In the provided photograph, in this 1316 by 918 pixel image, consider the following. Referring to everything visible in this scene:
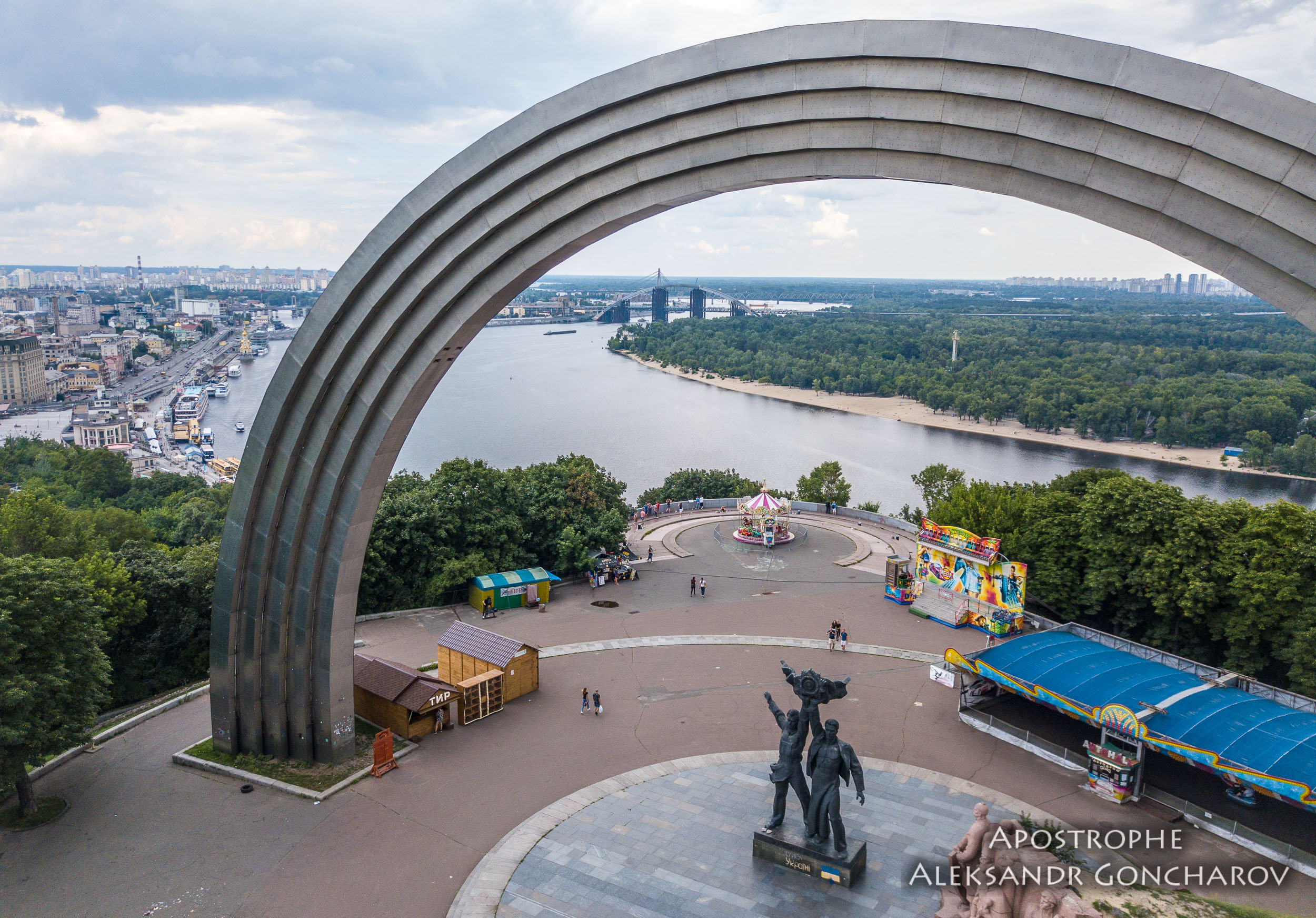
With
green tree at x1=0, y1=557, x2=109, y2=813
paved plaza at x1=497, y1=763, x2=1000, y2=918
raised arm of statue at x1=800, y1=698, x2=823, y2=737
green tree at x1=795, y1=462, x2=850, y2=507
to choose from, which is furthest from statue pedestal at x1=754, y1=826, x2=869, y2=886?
green tree at x1=795, y1=462, x2=850, y2=507

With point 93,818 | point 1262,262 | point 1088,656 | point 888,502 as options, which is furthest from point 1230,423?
point 93,818

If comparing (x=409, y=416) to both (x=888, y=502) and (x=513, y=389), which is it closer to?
(x=888, y=502)

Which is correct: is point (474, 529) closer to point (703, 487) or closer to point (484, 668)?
point (484, 668)

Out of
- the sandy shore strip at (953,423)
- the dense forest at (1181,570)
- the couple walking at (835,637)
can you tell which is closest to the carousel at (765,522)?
the dense forest at (1181,570)

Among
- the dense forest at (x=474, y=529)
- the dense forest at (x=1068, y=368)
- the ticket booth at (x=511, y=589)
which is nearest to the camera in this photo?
the ticket booth at (x=511, y=589)

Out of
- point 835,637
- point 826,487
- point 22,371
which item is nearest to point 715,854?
point 835,637

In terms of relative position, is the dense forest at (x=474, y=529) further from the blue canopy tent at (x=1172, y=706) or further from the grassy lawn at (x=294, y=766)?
the blue canopy tent at (x=1172, y=706)

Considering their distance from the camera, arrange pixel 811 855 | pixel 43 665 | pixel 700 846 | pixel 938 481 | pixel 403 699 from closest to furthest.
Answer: pixel 811 855 → pixel 700 846 → pixel 43 665 → pixel 403 699 → pixel 938 481
